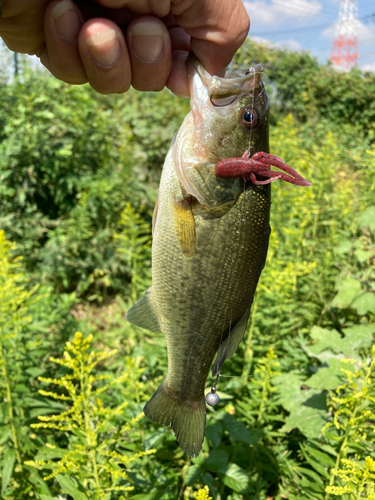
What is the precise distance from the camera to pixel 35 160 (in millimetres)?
4617

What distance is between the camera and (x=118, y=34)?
1.35m

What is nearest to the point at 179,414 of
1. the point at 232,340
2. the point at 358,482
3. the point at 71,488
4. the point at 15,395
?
the point at 232,340

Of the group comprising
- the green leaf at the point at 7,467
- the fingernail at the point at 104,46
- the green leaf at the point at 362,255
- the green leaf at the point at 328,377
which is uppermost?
the fingernail at the point at 104,46

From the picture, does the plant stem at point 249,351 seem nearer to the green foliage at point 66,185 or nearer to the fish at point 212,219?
the fish at point 212,219

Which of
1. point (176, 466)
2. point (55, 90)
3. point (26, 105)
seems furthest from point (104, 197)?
point (176, 466)

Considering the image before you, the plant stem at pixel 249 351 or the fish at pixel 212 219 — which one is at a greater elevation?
the fish at pixel 212 219

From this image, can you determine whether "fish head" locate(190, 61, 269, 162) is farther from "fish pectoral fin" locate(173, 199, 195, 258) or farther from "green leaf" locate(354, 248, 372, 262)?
"green leaf" locate(354, 248, 372, 262)

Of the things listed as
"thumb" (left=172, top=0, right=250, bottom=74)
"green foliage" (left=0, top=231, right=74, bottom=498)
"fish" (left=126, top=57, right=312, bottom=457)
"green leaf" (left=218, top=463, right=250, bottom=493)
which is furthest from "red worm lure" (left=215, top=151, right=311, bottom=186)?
"green leaf" (left=218, top=463, right=250, bottom=493)

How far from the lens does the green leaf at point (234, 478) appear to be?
1.90 m

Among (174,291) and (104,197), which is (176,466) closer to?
(174,291)

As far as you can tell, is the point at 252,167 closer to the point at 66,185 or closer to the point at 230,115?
the point at 230,115

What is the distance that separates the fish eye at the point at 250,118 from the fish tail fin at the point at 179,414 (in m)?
1.11

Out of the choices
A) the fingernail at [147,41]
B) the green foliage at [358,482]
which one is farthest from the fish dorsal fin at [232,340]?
the fingernail at [147,41]

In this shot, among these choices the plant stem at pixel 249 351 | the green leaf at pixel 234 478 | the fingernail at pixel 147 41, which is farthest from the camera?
the plant stem at pixel 249 351
